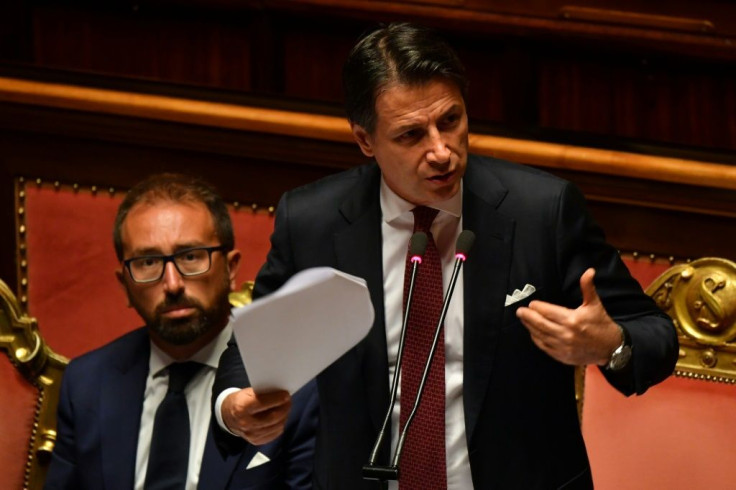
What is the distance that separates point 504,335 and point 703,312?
0.33 meters

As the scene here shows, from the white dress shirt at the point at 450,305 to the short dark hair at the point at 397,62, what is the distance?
0.30 feet

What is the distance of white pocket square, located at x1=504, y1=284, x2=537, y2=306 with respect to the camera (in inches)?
51.9

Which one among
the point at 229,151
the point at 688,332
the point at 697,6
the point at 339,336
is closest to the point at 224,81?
the point at 229,151

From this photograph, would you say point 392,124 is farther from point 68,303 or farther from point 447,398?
point 68,303

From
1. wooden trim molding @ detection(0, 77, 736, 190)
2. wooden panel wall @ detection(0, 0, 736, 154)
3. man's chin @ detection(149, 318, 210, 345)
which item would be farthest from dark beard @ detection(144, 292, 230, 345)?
wooden panel wall @ detection(0, 0, 736, 154)

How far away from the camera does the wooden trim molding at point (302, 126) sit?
1870 mm

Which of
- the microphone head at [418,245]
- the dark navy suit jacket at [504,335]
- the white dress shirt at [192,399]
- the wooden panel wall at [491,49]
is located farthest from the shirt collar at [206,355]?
the wooden panel wall at [491,49]

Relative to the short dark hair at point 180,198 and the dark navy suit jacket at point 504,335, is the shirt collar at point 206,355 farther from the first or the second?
the dark navy suit jacket at point 504,335

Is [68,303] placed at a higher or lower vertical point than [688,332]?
higher

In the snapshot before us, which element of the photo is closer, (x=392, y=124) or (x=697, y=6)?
(x=392, y=124)

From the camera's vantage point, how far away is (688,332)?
5.11 ft

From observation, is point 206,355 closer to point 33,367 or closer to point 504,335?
point 33,367

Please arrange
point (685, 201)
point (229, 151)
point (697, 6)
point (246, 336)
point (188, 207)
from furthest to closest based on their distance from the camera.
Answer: point (697, 6) → point (229, 151) → point (685, 201) → point (188, 207) → point (246, 336)

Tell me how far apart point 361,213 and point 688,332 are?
424 millimetres
